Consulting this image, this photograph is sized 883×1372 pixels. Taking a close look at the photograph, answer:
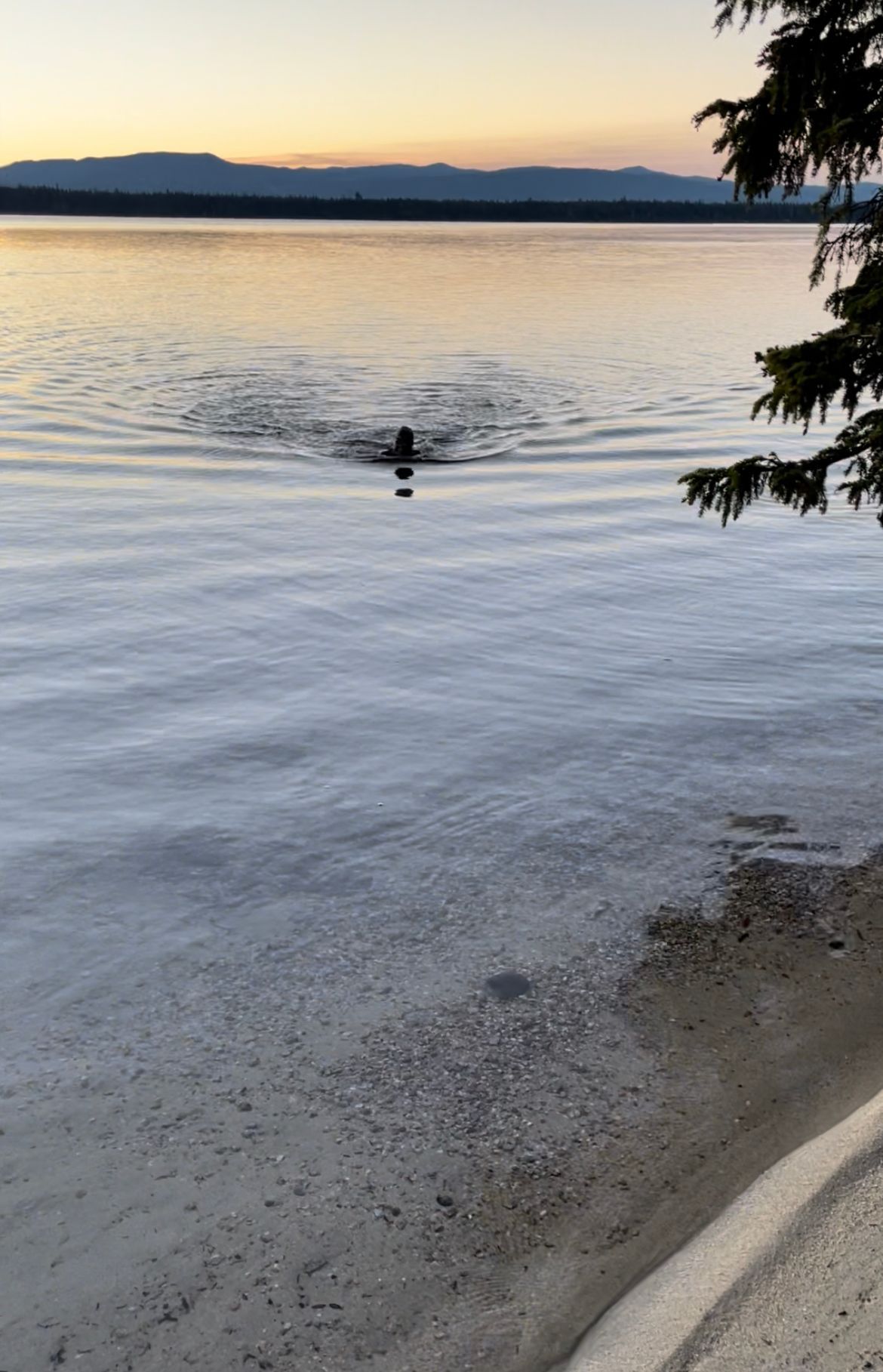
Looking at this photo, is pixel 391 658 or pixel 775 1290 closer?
pixel 775 1290

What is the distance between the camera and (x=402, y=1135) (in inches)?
190

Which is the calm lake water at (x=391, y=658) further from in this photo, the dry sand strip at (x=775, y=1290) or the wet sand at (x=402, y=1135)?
the dry sand strip at (x=775, y=1290)

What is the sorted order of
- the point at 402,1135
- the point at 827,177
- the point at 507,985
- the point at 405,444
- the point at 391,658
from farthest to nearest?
the point at 405,444, the point at 391,658, the point at 827,177, the point at 507,985, the point at 402,1135

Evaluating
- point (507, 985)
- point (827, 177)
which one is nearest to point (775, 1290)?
point (507, 985)

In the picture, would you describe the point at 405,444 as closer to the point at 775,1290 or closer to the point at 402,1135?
the point at 402,1135

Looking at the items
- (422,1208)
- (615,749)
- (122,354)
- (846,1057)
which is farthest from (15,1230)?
(122,354)

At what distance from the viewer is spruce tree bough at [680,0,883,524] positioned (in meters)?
6.79

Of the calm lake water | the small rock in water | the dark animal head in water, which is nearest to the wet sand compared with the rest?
the small rock in water

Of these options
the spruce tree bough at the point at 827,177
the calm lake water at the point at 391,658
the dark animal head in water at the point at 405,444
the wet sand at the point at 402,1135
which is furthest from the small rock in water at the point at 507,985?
the dark animal head in water at the point at 405,444

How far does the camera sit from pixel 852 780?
26.3 ft

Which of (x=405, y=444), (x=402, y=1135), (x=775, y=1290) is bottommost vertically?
(x=402, y=1135)

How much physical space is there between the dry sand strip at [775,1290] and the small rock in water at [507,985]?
5.37 ft

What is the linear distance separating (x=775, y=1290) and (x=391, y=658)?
301 inches

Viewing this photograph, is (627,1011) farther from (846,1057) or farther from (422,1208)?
(422,1208)
